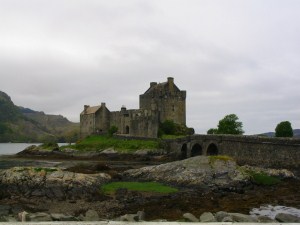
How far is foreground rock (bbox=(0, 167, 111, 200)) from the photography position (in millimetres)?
25625

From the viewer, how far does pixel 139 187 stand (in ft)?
88.5

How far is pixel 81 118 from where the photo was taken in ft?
262

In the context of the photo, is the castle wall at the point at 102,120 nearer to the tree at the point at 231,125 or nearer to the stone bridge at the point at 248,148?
the stone bridge at the point at 248,148

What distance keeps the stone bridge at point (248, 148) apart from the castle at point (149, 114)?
8.67 meters

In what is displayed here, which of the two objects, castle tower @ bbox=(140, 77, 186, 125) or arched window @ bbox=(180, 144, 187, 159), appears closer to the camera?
arched window @ bbox=(180, 144, 187, 159)

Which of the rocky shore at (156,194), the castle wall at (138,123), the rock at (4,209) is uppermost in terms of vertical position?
the castle wall at (138,123)

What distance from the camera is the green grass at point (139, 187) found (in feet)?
85.7

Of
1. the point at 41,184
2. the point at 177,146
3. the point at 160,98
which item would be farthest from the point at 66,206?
the point at 160,98

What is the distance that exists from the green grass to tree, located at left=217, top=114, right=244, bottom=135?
27.3m

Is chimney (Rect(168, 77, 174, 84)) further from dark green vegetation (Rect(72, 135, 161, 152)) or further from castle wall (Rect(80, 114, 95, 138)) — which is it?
castle wall (Rect(80, 114, 95, 138))

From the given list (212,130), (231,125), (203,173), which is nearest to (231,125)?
(231,125)

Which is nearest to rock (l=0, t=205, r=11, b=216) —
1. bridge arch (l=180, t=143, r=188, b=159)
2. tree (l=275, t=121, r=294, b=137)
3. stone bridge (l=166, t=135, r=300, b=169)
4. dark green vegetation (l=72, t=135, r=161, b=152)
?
stone bridge (l=166, t=135, r=300, b=169)

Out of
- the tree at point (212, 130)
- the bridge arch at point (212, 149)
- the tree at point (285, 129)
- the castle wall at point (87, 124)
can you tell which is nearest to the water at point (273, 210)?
the tree at point (285, 129)

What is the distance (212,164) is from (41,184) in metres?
11.8
